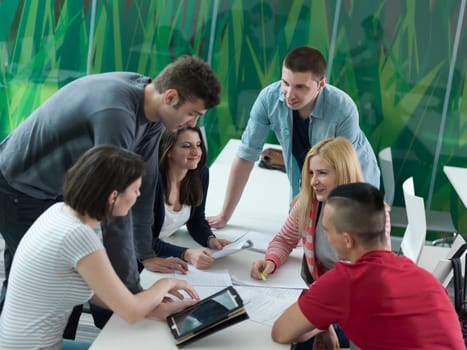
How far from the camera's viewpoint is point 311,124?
130 inches

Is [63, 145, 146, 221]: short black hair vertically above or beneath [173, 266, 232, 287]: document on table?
above

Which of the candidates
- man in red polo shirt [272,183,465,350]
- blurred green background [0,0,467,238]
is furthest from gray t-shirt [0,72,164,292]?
blurred green background [0,0,467,238]

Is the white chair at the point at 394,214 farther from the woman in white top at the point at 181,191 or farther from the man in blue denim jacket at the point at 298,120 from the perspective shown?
the woman in white top at the point at 181,191

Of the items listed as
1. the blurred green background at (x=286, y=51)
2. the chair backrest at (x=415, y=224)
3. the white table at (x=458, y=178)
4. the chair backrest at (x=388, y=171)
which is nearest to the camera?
the chair backrest at (x=415, y=224)

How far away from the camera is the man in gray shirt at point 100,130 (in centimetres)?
218

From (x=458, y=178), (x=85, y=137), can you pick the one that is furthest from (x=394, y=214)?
(x=85, y=137)

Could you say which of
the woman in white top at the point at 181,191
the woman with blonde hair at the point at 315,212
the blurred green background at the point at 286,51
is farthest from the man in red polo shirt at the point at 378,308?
the blurred green background at the point at 286,51

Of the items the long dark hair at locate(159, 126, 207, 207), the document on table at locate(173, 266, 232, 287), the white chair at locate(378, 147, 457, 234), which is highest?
the long dark hair at locate(159, 126, 207, 207)

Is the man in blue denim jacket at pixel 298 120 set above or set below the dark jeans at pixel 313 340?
above

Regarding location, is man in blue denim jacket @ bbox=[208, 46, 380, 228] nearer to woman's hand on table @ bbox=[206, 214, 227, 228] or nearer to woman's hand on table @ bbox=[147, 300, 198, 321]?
woman's hand on table @ bbox=[206, 214, 227, 228]

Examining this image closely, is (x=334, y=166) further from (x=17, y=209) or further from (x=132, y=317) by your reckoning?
(x=17, y=209)

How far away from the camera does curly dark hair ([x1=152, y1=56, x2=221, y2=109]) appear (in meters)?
2.21

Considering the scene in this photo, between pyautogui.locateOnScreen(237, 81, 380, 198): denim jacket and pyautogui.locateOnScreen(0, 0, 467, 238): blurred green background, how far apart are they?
1.57 meters

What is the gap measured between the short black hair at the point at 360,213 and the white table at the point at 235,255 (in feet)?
1.41
